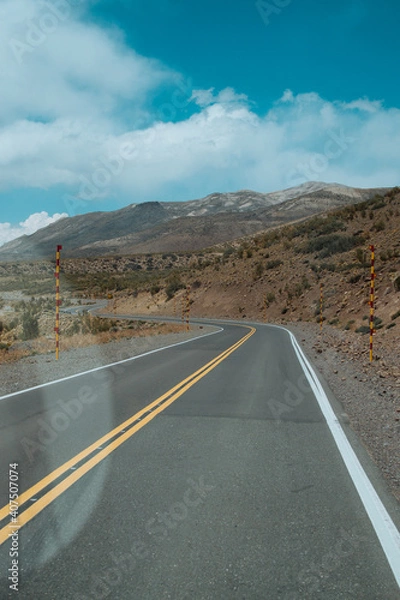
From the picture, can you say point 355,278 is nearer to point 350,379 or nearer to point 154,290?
point 350,379

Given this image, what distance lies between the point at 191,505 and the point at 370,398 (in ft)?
20.6

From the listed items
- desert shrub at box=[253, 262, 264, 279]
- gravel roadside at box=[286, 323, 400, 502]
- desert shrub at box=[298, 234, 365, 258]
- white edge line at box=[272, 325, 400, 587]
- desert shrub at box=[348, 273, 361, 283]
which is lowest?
gravel roadside at box=[286, 323, 400, 502]

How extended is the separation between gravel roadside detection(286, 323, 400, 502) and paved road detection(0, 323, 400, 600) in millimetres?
322

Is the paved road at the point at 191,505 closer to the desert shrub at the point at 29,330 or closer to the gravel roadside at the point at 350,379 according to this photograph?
the gravel roadside at the point at 350,379

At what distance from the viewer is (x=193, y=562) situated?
12.0 ft

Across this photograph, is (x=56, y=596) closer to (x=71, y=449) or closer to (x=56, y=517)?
(x=56, y=517)

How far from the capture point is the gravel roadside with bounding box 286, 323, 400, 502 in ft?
20.9

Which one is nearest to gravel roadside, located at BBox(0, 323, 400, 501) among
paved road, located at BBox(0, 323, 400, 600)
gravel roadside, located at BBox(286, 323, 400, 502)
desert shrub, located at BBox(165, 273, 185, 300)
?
gravel roadside, located at BBox(286, 323, 400, 502)

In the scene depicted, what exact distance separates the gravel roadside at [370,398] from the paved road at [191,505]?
1.06ft

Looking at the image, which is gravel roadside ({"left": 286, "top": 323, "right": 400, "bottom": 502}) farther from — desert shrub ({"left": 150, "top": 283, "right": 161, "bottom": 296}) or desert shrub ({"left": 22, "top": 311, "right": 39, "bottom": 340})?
desert shrub ({"left": 150, "top": 283, "right": 161, "bottom": 296})

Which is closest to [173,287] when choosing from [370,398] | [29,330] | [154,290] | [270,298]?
[154,290]

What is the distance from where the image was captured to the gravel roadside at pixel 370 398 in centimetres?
638

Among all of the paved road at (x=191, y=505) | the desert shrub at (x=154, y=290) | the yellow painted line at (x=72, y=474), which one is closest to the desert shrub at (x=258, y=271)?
the desert shrub at (x=154, y=290)

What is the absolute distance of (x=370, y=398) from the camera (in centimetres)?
998
